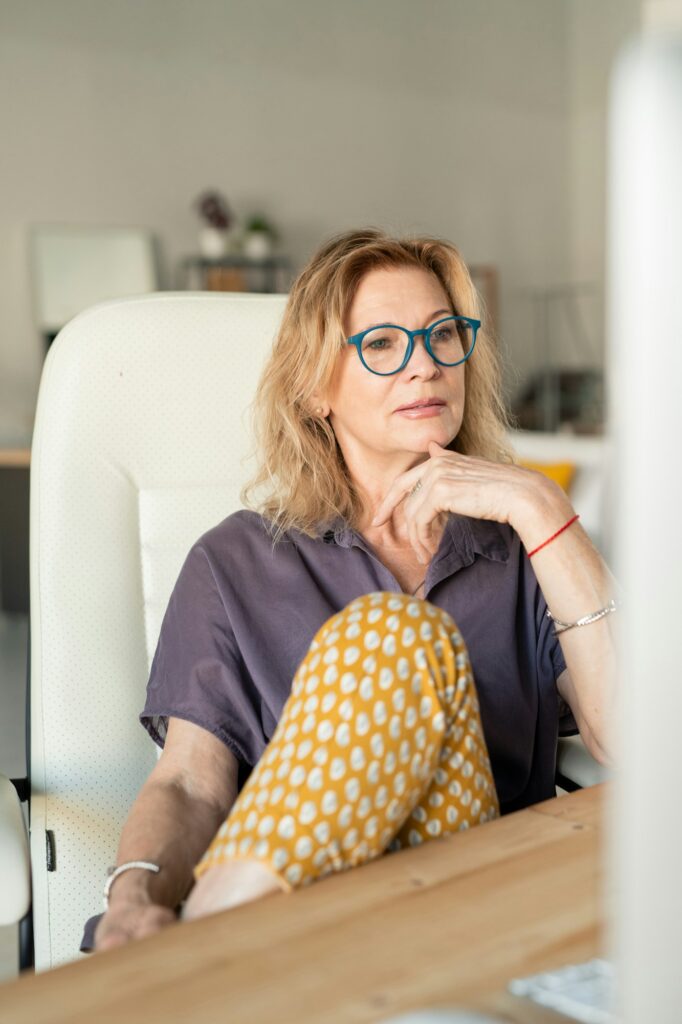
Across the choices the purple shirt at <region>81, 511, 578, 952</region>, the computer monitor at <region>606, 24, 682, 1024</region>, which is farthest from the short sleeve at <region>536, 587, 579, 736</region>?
the computer monitor at <region>606, 24, 682, 1024</region>

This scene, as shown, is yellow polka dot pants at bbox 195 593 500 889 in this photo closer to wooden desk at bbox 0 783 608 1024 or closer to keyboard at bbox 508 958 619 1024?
wooden desk at bbox 0 783 608 1024

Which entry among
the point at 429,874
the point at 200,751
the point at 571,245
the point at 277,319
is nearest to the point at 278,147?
the point at 571,245

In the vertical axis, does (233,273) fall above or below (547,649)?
above

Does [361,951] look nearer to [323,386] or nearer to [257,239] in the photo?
[323,386]

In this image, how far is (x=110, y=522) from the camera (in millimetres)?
1802

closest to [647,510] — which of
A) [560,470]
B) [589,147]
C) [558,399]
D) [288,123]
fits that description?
[560,470]

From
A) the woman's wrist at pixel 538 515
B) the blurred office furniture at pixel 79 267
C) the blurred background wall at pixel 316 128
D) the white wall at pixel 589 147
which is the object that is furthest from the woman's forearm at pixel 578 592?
the white wall at pixel 589 147

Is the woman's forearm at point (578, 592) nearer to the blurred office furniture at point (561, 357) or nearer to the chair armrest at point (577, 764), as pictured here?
the chair armrest at point (577, 764)

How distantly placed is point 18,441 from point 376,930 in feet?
17.8

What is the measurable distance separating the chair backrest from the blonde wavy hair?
85 millimetres

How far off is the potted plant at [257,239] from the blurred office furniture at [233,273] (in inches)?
1.7

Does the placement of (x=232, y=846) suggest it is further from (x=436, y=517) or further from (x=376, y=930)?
(x=436, y=517)

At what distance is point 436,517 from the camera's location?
1.71 metres

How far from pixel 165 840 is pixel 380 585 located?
47cm
